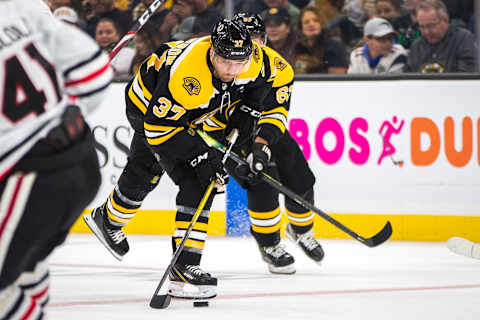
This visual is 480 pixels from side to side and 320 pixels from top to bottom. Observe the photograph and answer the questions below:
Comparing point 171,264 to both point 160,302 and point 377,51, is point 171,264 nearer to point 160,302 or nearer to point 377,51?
point 160,302

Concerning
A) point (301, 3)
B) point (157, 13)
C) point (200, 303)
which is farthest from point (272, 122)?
point (157, 13)

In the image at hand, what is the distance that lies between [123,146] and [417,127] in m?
1.88

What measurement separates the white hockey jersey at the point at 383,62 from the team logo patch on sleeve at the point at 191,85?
244cm

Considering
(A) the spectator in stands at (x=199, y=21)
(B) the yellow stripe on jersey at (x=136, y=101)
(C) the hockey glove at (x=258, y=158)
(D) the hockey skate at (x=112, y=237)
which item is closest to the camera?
(C) the hockey glove at (x=258, y=158)

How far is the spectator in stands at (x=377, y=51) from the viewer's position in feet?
19.4

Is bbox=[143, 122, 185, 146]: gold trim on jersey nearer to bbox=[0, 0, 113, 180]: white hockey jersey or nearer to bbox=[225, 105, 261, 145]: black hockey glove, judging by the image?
bbox=[225, 105, 261, 145]: black hockey glove

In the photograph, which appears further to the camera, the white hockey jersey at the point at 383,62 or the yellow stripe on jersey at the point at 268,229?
the white hockey jersey at the point at 383,62

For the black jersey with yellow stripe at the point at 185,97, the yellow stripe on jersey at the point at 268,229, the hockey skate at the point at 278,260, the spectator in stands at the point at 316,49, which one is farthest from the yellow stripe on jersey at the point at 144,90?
the spectator in stands at the point at 316,49

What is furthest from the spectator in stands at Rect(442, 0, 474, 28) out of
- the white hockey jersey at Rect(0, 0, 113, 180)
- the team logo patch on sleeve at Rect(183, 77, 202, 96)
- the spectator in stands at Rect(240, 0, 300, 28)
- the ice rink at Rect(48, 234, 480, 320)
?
the white hockey jersey at Rect(0, 0, 113, 180)

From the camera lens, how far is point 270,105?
165 inches

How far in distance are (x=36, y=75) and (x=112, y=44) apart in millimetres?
4561

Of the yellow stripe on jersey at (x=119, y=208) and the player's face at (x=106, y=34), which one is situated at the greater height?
the player's face at (x=106, y=34)

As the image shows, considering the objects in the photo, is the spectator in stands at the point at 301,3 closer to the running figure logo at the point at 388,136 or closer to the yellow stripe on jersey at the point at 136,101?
the running figure logo at the point at 388,136

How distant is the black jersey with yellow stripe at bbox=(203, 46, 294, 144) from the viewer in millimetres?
4066
